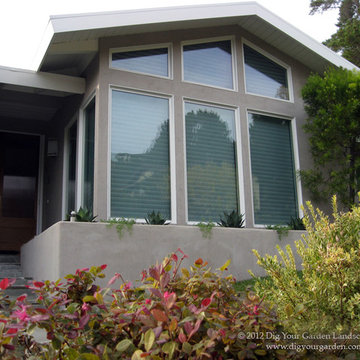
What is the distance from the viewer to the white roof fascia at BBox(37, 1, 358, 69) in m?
6.50

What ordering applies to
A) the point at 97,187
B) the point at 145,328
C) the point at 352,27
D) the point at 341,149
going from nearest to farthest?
the point at 145,328, the point at 97,187, the point at 341,149, the point at 352,27

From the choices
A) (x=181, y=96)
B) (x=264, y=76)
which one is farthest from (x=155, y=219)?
(x=264, y=76)

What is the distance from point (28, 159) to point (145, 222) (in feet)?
18.3

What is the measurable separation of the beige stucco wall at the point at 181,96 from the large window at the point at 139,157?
155 millimetres

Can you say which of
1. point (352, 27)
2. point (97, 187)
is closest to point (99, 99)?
point (97, 187)

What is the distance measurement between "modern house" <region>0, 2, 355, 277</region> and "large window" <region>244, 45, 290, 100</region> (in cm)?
2

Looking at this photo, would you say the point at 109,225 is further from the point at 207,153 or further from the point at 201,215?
the point at 207,153

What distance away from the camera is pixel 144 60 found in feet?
25.2

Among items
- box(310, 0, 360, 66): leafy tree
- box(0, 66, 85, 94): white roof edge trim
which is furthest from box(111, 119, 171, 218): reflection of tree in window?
box(310, 0, 360, 66): leafy tree

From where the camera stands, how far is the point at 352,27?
17.9 meters

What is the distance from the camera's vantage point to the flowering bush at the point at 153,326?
1714 mm

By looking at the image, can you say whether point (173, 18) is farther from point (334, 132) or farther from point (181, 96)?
point (334, 132)

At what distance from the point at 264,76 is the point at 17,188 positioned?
6708 millimetres

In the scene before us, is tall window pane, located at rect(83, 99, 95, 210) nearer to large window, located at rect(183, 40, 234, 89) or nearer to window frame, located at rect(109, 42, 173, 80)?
window frame, located at rect(109, 42, 173, 80)
